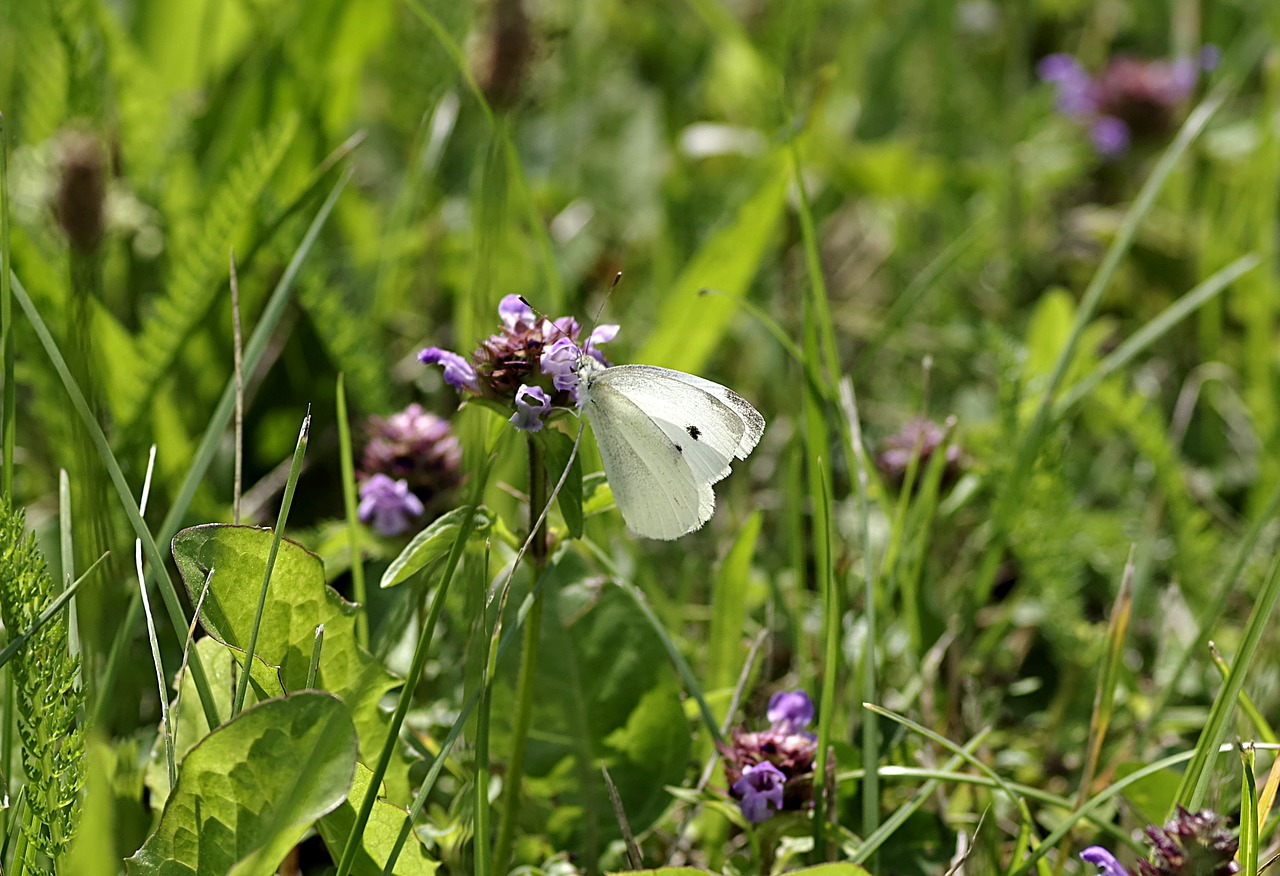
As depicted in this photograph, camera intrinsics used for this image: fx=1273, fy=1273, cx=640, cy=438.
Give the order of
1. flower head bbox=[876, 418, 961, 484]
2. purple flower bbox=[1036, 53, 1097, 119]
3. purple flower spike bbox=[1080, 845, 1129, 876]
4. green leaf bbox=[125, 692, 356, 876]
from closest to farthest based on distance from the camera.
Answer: green leaf bbox=[125, 692, 356, 876]
purple flower spike bbox=[1080, 845, 1129, 876]
flower head bbox=[876, 418, 961, 484]
purple flower bbox=[1036, 53, 1097, 119]

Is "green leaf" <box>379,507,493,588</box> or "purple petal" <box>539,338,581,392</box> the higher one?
"purple petal" <box>539,338,581,392</box>

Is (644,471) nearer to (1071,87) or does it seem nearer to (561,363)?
(561,363)

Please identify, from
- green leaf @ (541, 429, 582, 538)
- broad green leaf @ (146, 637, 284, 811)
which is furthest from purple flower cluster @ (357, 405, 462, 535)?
green leaf @ (541, 429, 582, 538)

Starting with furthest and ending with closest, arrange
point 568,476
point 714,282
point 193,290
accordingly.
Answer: point 714,282, point 193,290, point 568,476

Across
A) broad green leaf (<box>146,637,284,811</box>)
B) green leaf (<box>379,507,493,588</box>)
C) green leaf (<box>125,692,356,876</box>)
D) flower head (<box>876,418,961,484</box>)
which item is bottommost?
flower head (<box>876,418,961,484</box>)

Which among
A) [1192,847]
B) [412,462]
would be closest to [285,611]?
[412,462]

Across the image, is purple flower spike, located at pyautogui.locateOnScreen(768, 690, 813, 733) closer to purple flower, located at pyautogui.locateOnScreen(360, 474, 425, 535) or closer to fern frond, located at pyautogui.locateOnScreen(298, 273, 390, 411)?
purple flower, located at pyautogui.locateOnScreen(360, 474, 425, 535)
